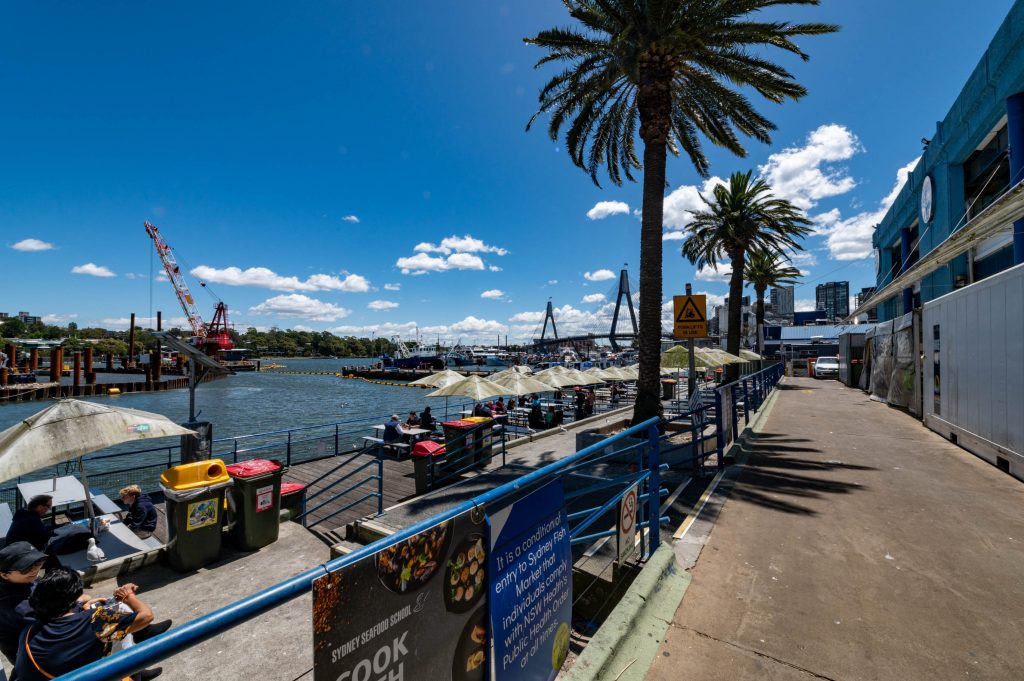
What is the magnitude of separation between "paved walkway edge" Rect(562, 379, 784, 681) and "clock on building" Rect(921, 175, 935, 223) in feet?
86.8

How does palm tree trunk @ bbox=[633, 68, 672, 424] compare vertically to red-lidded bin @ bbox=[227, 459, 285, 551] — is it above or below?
above

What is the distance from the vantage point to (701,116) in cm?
1348

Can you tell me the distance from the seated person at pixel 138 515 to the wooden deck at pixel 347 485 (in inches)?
94.8

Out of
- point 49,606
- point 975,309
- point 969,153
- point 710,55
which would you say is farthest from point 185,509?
point 969,153

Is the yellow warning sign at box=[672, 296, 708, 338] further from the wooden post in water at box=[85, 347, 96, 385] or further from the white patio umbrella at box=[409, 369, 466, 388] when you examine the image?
the wooden post in water at box=[85, 347, 96, 385]

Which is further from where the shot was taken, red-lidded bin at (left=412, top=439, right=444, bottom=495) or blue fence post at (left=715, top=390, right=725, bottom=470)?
red-lidded bin at (left=412, top=439, right=444, bottom=495)

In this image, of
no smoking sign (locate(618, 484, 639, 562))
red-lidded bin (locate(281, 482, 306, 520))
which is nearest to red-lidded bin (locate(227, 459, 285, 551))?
red-lidded bin (locate(281, 482, 306, 520))

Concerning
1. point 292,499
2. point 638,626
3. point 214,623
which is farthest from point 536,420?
point 214,623

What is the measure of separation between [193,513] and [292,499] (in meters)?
1.89

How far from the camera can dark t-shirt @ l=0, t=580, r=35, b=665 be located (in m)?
3.50

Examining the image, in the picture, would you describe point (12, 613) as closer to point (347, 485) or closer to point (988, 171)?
point (347, 485)

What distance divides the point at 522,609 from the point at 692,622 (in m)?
1.82

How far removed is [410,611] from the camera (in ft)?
5.79

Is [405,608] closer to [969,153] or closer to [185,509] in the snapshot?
[185,509]
